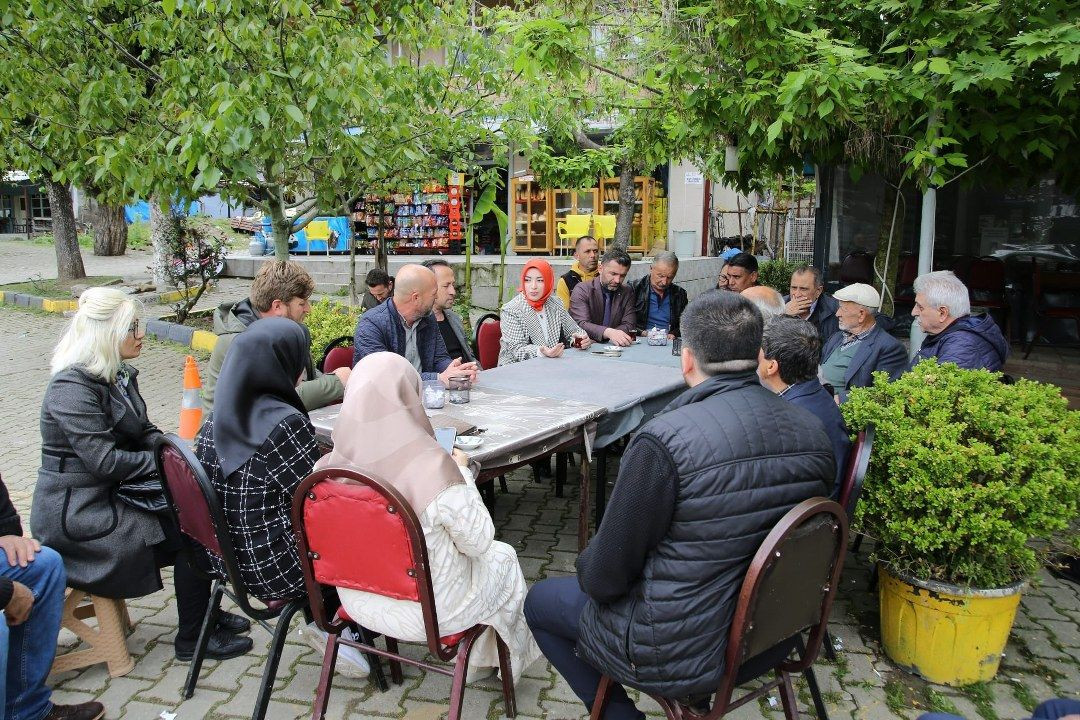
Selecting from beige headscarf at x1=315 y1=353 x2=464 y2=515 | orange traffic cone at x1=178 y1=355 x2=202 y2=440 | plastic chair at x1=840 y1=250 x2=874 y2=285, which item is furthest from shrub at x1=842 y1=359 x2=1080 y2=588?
plastic chair at x1=840 y1=250 x2=874 y2=285

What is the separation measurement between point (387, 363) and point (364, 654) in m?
1.44

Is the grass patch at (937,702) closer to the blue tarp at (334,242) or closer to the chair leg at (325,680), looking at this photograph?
the chair leg at (325,680)

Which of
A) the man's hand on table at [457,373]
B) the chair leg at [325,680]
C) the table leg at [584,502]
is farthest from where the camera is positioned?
the man's hand on table at [457,373]

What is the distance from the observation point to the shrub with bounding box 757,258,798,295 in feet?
42.8

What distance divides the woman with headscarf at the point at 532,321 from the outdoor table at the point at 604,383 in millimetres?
274

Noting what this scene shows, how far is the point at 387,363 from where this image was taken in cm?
260

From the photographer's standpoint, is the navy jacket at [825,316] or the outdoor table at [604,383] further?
the navy jacket at [825,316]

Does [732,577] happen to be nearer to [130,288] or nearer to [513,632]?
[513,632]

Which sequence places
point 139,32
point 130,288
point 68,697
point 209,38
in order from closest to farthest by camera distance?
1. point 68,697
2. point 209,38
3. point 139,32
4. point 130,288

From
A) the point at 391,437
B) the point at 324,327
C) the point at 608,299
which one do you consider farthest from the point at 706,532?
the point at 324,327

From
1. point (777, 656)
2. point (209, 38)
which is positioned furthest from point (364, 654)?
point (209, 38)

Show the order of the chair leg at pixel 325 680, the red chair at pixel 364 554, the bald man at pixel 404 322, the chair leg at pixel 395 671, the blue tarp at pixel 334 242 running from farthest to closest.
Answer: the blue tarp at pixel 334 242, the bald man at pixel 404 322, the chair leg at pixel 395 671, the chair leg at pixel 325 680, the red chair at pixel 364 554

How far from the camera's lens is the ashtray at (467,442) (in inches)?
133

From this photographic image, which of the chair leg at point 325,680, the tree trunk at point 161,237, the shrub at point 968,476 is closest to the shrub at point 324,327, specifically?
the chair leg at point 325,680
